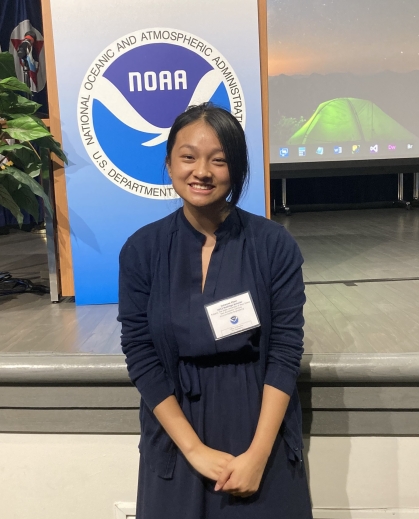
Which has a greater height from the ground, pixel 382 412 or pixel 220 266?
pixel 220 266

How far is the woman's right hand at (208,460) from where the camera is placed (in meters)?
0.81

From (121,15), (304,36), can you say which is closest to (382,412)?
(121,15)

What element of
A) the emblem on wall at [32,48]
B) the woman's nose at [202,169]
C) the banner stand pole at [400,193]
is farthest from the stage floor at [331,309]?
the banner stand pole at [400,193]

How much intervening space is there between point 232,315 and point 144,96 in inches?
43.8

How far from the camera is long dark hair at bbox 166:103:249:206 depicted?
0.81 metres

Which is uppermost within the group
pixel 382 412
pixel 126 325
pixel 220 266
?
pixel 220 266

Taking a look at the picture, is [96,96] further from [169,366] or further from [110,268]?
[169,366]

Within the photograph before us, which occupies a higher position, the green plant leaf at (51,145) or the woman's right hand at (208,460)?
the green plant leaf at (51,145)

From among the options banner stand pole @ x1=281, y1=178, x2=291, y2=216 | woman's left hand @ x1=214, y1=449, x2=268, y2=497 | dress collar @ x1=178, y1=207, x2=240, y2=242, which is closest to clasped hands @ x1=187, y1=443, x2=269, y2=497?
woman's left hand @ x1=214, y1=449, x2=268, y2=497

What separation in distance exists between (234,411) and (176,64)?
1.26m

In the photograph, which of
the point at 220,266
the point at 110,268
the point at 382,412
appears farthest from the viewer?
the point at 110,268

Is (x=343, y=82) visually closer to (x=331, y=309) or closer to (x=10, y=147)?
(x=331, y=309)

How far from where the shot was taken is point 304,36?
13.5 feet

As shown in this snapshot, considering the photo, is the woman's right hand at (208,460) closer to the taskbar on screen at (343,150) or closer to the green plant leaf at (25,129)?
the green plant leaf at (25,129)
